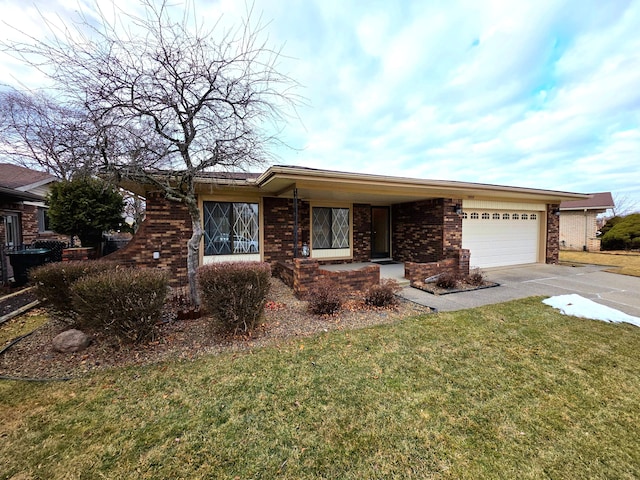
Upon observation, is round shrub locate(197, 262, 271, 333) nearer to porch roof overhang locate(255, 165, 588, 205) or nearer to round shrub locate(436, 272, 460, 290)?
porch roof overhang locate(255, 165, 588, 205)

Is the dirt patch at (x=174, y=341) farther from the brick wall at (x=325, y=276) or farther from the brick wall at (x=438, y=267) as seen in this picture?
the brick wall at (x=438, y=267)

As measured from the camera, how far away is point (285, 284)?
23.6 ft

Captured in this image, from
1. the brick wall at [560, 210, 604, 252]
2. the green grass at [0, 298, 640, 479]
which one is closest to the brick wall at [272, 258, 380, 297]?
the green grass at [0, 298, 640, 479]

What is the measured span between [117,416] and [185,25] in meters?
5.32

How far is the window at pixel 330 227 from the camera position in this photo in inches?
362

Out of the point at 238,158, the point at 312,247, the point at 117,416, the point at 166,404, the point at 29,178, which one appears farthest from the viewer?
the point at 29,178

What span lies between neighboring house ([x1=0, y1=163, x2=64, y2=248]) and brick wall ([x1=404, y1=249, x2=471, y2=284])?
39.0ft

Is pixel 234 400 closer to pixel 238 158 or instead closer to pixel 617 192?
pixel 238 158

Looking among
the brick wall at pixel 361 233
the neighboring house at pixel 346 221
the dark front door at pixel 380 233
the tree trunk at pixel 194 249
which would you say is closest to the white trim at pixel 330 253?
the neighboring house at pixel 346 221

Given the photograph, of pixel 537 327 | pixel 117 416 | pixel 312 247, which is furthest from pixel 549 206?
pixel 117 416

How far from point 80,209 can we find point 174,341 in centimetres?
749

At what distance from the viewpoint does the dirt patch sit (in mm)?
3178

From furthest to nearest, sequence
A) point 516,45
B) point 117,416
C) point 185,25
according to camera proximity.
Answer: point 516,45 → point 185,25 → point 117,416

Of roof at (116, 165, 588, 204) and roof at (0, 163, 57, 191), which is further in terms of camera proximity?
roof at (0, 163, 57, 191)
